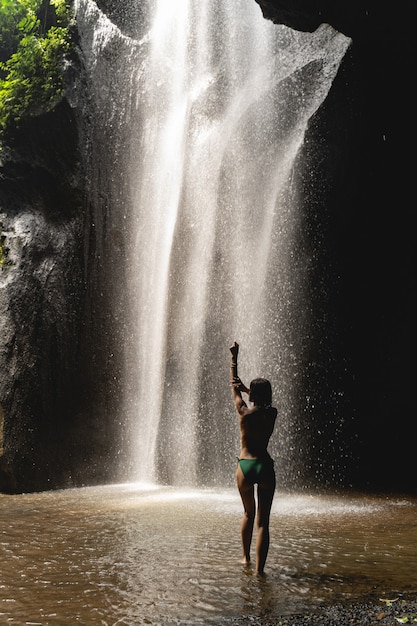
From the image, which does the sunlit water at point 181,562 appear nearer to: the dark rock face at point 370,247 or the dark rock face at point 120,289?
the dark rock face at point 120,289

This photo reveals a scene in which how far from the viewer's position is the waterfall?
36.8 feet

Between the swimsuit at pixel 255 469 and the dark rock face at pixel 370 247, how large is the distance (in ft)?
25.4

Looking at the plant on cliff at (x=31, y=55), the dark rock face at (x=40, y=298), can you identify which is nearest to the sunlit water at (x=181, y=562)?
the dark rock face at (x=40, y=298)

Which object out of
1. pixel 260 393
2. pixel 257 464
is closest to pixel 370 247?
pixel 260 393

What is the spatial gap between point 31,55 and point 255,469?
11.2 meters

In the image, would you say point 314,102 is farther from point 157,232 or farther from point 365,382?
point 365,382

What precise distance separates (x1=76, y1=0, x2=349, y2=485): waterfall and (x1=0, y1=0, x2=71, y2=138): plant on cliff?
0.68 meters

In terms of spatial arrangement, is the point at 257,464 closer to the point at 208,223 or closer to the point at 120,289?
the point at 208,223

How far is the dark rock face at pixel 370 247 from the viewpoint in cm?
1085

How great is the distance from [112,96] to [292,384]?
301 inches

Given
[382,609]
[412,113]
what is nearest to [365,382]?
[412,113]

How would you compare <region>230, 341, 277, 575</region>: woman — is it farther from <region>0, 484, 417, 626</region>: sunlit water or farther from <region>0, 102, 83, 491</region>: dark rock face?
<region>0, 102, 83, 491</region>: dark rock face

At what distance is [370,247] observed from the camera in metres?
11.8

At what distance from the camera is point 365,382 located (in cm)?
1225
